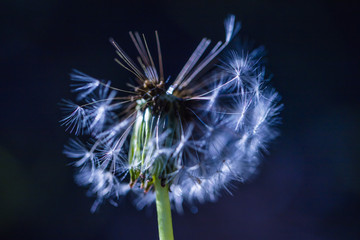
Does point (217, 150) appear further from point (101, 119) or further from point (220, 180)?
point (101, 119)

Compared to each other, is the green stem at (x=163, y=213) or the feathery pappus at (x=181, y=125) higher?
the feathery pappus at (x=181, y=125)

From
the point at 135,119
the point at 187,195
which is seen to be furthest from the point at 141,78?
the point at 187,195

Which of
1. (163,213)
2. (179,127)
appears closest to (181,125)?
(179,127)

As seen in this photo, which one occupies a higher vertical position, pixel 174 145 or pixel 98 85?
pixel 98 85

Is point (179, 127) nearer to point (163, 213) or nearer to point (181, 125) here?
point (181, 125)

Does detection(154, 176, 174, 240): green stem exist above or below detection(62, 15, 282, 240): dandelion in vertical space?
below
